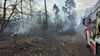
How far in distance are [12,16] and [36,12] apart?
32.3 metres

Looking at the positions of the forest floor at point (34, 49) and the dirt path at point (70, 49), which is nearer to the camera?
the forest floor at point (34, 49)

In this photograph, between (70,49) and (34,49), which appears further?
(70,49)

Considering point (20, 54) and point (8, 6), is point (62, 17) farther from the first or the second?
point (20, 54)

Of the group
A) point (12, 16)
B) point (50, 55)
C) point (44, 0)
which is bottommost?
point (50, 55)

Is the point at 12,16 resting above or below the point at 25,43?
above

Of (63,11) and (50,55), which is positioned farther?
(63,11)

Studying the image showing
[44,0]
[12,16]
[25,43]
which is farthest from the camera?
[44,0]

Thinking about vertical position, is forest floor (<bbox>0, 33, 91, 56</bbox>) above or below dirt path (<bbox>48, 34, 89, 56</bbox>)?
above

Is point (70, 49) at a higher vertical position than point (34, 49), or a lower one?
lower

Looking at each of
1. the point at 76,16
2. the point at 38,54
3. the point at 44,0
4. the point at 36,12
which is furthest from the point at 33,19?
the point at 76,16

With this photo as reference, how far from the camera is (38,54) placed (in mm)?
15578

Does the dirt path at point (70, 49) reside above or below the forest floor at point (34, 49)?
below

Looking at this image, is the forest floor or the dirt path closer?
the forest floor

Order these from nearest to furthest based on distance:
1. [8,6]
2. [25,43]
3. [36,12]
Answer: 1. [25,43]
2. [8,6]
3. [36,12]
